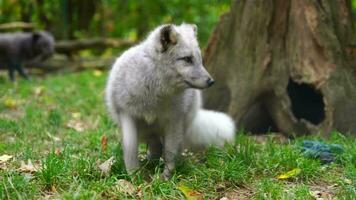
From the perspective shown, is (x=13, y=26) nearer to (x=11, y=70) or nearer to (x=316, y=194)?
(x=11, y=70)

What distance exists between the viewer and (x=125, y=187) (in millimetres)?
4230

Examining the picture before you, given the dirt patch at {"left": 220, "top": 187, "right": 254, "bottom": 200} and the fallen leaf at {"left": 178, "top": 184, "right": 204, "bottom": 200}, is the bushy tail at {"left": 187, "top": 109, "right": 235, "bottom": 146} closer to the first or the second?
the dirt patch at {"left": 220, "top": 187, "right": 254, "bottom": 200}

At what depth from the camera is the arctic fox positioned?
4.60 meters

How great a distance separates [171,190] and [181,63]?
1.00m

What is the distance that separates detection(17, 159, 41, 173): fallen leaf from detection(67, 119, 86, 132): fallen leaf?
201cm

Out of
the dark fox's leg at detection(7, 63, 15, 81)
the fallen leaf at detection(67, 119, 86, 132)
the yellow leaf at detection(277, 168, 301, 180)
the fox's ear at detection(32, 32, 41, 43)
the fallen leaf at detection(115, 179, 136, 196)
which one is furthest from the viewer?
the fox's ear at detection(32, 32, 41, 43)

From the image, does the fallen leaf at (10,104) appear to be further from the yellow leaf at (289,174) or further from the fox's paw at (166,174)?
the yellow leaf at (289,174)

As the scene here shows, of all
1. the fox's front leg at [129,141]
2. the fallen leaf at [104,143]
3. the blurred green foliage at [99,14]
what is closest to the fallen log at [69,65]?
the blurred green foliage at [99,14]

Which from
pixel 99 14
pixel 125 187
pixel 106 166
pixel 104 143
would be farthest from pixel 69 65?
pixel 125 187

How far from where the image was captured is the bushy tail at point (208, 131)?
5.60 m

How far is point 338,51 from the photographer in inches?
254

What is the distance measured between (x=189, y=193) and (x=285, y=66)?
292 cm

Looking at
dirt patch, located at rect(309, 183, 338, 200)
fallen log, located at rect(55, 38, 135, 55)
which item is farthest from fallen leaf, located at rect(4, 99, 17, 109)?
fallen log, located at rect(55, 38, 135, 55)

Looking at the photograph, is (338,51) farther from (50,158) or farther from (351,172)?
(50,158)
